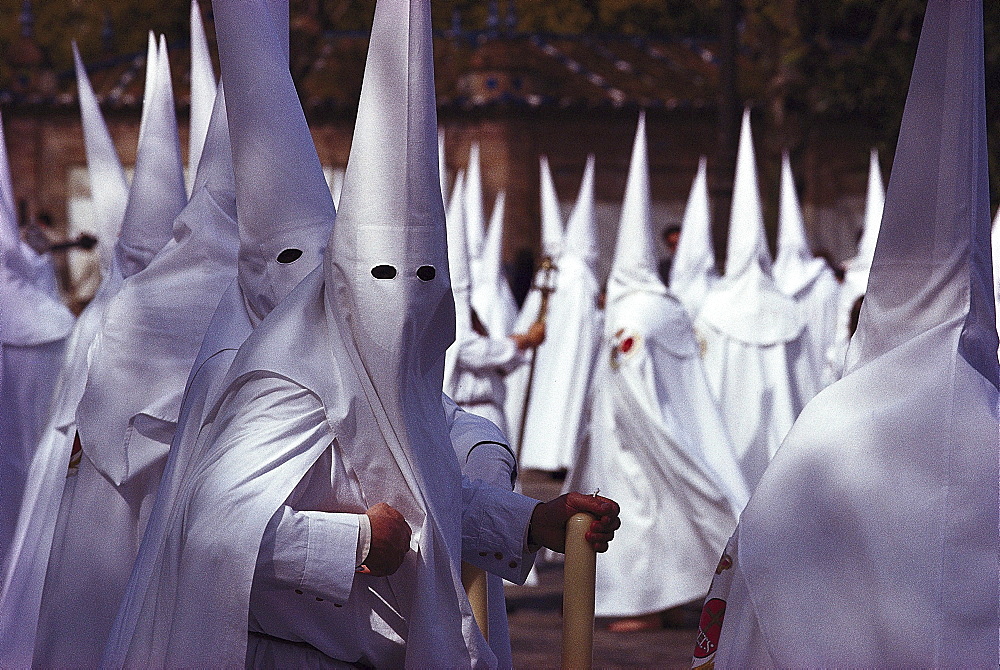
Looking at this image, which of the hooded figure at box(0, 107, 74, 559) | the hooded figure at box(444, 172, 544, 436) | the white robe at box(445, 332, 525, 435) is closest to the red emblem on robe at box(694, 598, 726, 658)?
the hooded figure at box(0, 107, 74, 559)

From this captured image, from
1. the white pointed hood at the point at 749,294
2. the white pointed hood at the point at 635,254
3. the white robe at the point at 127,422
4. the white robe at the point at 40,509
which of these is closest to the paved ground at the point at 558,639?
the white pointed hood at the point at 635,254

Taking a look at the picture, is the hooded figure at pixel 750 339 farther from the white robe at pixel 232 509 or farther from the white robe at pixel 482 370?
the white robe at pixel 232 509

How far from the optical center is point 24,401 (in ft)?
24.6

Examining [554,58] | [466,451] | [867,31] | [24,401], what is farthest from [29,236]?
[867,31]

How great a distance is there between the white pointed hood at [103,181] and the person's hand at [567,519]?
11.6 feet

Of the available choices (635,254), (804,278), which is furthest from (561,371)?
(635,254)

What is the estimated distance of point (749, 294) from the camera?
35.9 ft

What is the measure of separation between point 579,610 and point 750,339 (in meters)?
7.77

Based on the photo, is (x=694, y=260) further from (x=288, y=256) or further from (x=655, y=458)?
(x=288, y=256)

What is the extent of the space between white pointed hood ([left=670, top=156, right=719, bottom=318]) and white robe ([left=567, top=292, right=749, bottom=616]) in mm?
2755

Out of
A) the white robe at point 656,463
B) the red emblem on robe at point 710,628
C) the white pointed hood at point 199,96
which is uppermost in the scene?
the white pointed hood at point 199,96

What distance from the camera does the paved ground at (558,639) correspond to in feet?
22.7

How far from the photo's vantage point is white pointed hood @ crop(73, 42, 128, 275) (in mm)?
6728

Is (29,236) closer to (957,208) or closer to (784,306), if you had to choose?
(784,306)
